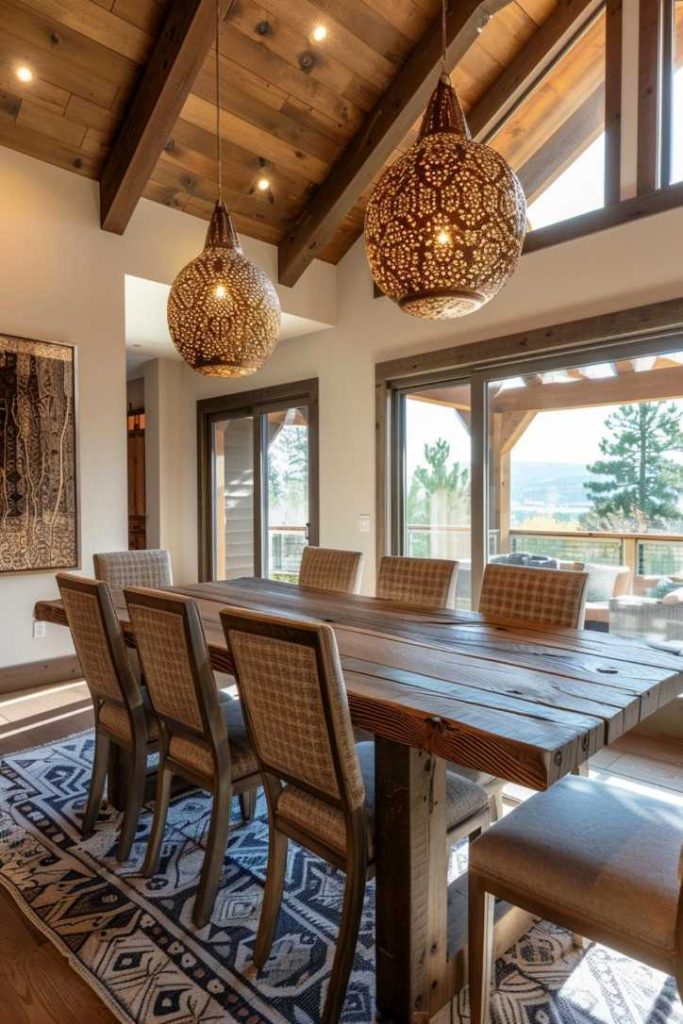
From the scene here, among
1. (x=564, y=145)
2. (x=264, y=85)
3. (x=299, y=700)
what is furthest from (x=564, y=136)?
(x=299, y=700)

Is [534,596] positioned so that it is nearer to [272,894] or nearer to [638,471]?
[272,894]

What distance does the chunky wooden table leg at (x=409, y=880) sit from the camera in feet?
4.83

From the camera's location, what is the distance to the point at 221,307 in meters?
2.51

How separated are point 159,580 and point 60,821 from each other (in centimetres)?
133

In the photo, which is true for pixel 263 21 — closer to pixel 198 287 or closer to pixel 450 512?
pixel 198 287

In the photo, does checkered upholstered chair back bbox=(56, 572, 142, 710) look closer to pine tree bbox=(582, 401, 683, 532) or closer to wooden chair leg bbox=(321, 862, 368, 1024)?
wooden chair leg bbox=(321, 862, 368, 1024)

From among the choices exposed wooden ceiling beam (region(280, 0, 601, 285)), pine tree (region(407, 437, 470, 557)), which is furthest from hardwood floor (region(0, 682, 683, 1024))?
exposed wooden ceiling beam (region(280, 0, 601, 285))

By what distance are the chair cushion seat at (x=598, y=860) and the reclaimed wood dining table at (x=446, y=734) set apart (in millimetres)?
187

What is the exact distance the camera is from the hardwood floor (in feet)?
5.24

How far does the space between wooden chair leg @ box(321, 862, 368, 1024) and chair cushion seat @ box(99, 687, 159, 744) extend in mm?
1015

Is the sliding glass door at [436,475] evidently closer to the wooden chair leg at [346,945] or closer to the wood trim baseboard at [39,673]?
the wood trim baseboard at [39,673]

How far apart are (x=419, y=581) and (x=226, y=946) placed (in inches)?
66.3

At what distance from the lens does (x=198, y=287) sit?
2.50 metres

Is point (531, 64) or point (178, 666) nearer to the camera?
point (178, 666)
